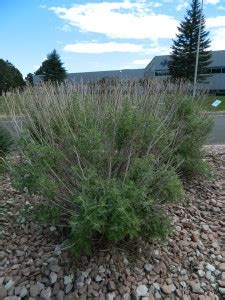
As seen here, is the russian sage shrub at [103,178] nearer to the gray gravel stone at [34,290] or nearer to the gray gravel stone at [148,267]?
the gray gravel stone at [148,267]

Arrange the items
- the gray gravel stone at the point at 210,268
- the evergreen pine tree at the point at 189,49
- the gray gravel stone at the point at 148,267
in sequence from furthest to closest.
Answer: the evergreen pine tree at the point at 189,49 → the gray gravel stone at the point at 210,268 → the gray gravel stone at the point at 148,267

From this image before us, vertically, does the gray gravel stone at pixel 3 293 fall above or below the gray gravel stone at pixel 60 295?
below

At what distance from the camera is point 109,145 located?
3.33 m

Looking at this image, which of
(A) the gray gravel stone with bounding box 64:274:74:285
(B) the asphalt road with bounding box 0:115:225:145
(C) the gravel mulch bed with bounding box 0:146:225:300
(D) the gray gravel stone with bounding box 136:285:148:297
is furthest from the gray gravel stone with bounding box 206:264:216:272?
(B) the asphalt road with bounding box 0:115:225:145

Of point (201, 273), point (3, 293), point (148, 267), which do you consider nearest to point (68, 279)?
point (3, 293)

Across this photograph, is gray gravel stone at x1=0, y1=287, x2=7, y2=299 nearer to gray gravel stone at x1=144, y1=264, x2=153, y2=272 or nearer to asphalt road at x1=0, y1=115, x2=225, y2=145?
gray gravel stone at x1=144, y1=264, x2=153, y2=272

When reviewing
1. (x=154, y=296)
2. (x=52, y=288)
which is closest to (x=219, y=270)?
(x=154, y=296)

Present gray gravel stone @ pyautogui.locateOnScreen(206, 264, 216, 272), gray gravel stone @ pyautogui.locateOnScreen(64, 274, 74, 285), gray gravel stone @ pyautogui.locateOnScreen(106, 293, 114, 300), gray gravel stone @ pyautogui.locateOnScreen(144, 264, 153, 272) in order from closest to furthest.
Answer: gray gravel stone @ pyautogui.locateOnScreen(106, 293, 114, 300), gray gravel stone @ pyautogui.locateOnScreen(64, 274, 74, 285), gray gravel stone @ pyautogui.locateOnScreen(144, 264, 153, 272), gray gravel stone @ pyautogui.locateOnScreen(206, 264, 216, 272)

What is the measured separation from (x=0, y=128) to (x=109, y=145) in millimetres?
3525

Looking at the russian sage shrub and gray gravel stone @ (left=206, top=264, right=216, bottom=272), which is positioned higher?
the russian sage shrub

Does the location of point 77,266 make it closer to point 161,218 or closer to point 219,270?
point 161,218

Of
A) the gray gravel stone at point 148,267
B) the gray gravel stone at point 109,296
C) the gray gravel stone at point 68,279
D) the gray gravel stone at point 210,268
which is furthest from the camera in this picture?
the gray gravel stone at point 210,268

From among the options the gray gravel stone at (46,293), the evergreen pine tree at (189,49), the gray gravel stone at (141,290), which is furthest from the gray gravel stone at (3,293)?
the evergreen pine tree at (189,49)

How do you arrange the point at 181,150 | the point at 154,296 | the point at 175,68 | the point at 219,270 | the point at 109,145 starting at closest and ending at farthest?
the point at 154,296 < the point at 219,270 < the point at 109,145 < the point at 181,150 < the point at 175,68
